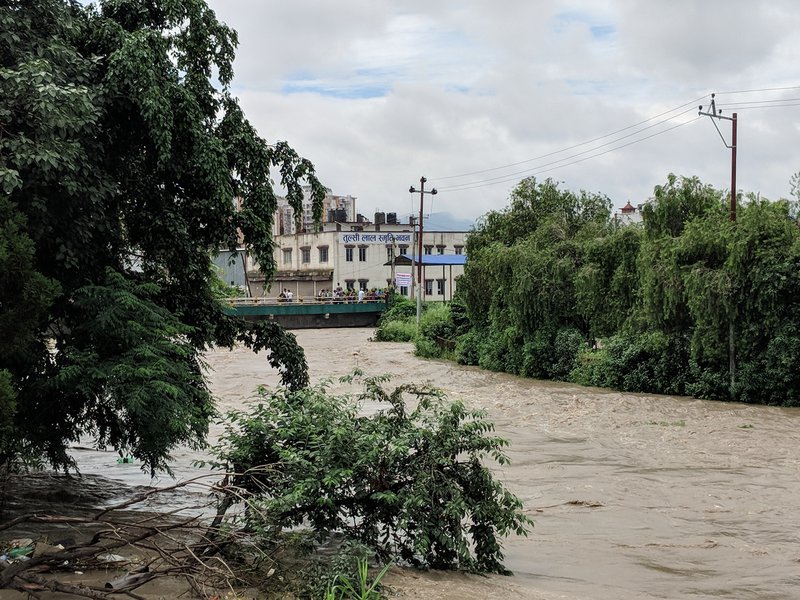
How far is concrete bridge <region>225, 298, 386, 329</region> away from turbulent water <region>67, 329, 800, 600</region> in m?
35.8

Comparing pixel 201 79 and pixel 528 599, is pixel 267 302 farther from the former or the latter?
pixel 528 599

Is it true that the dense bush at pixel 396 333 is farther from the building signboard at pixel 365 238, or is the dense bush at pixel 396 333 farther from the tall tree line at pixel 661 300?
the building signboard at pixel 365 238

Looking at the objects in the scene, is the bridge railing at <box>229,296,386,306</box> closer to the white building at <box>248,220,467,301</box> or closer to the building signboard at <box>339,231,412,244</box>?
the white building at <box>248,220,467,301</box>

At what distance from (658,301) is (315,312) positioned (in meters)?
43.0

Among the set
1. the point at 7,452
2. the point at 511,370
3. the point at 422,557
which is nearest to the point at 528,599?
the point at 422,557

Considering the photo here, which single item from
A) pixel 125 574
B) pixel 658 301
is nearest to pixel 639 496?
pixel 125 574

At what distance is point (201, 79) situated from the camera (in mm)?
12648

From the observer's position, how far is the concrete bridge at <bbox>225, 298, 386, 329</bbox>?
216 ft

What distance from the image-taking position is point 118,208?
11.9 meters

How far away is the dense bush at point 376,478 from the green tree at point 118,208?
130 cm

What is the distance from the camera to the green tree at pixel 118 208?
362 inches

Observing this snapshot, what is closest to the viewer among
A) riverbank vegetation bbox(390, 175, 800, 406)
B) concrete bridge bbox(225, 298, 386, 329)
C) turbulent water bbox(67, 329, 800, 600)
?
turbulent water bbox(67, 329, 800, 600)

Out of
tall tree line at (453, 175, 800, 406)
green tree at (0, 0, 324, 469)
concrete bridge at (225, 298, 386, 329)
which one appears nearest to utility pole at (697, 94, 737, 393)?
tall tree line at (453, 175, 800, 406)

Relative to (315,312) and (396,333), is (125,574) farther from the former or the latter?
(315,312)
